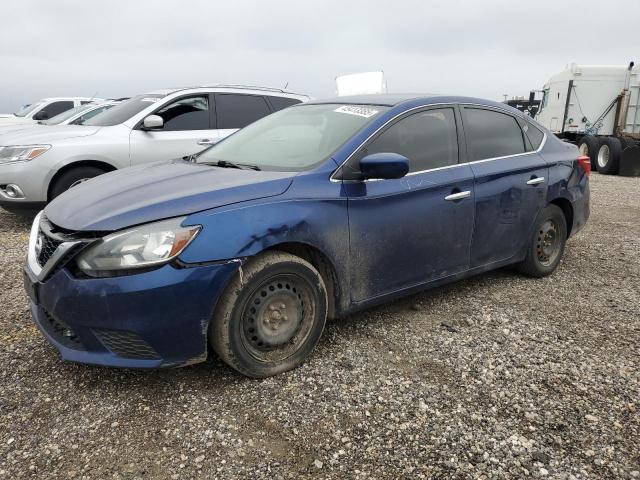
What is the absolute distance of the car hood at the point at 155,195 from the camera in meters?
2.48

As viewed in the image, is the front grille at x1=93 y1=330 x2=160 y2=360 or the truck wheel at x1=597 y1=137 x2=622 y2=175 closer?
the front grille at x1=93 y1=330 x2=160 y2=360

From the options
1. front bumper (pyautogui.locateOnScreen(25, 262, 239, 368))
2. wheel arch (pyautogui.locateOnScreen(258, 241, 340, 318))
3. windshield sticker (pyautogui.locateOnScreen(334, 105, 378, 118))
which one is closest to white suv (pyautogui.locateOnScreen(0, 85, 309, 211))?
windshield sticker (pyautogui.locateOnScreen(334, 105, 378, 118))

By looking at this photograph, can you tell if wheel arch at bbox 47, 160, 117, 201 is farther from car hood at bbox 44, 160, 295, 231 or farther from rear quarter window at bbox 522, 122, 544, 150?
rear quarter window at bbox 522, 122, 544, 150

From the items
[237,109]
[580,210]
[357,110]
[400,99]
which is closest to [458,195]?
[400,99]

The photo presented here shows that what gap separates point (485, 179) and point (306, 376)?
1944 mm

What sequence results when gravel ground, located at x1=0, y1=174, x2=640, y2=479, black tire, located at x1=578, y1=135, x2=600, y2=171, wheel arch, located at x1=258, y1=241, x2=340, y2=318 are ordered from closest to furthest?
gravel ground, located at x1=0, y1=174, x2=640, y2=479, wheel arch, located at x1=258, y1=241, x2=340, y2=318, black tire, located at x1=578, y1=135, x2=600, y2=171

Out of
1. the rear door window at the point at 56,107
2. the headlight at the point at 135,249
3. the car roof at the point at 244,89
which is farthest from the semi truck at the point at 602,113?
the rear door window at the point at 56,107

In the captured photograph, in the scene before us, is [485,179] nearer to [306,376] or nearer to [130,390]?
[306,376]

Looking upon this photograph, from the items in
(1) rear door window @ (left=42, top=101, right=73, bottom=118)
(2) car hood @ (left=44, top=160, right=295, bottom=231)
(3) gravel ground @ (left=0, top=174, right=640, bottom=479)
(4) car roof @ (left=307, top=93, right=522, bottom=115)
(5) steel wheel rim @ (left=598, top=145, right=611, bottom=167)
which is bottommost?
(5) steel wheel rim @ (left=598, top=145, right=611, bottom=167)

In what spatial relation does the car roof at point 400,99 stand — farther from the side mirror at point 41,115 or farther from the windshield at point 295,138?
the side mirror at point 41,115

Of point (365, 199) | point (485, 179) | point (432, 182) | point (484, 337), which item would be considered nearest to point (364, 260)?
point (365, 199)

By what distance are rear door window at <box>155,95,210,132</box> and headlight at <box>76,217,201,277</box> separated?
4471 millimetres

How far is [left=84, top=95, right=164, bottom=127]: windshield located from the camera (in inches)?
253

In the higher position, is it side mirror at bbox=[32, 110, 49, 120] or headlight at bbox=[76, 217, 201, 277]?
side mirror at bbox=[32, 110, 49, 120]
